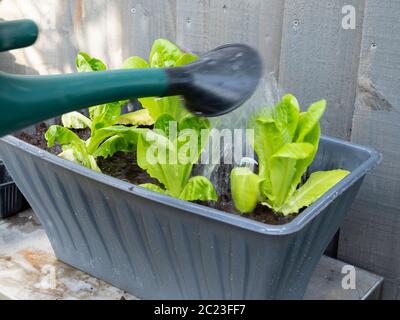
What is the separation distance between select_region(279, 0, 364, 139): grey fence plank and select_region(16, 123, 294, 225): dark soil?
6.9 inches

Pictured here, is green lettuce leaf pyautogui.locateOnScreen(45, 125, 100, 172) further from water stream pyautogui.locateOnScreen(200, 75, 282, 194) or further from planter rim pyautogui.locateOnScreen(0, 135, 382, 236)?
water stream pyautogui.locateOnScreen(200, 75, 282, 194)

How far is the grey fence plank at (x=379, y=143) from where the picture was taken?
805 mm

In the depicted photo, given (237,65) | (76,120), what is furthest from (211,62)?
(76,120)

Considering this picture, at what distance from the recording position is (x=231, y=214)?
661 millimetres

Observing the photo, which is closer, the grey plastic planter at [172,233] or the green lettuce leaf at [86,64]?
the grey plastic planter at [172,233]

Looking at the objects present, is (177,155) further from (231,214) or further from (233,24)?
(233,24)

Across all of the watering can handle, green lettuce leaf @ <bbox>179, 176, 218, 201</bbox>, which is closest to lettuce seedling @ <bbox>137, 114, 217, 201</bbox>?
green lettuce leaf @ <bbox>179, 176, 218, 201</bbox>

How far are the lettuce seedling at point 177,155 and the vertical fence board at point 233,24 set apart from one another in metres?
0.19

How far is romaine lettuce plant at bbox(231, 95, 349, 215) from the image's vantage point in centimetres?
75

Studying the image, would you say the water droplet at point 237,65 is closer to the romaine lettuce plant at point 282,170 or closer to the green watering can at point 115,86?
the green watering can at point 115,86

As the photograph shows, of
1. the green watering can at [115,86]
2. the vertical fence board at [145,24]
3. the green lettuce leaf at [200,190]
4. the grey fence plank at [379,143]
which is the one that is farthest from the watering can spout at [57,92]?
the vertical fence board at [145,24]

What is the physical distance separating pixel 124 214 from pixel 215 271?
131 millimetres

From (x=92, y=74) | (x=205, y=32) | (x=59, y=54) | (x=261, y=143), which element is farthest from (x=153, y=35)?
(x=92, y=74)
